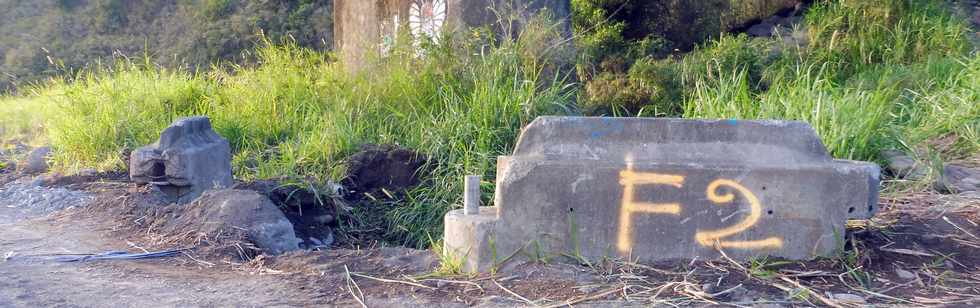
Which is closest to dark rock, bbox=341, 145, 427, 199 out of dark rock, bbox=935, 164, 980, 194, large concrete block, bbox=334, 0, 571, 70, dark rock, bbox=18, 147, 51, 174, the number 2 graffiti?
large concrete block, bbox=334, 0, 571, 70

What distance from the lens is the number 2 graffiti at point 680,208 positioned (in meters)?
3.87

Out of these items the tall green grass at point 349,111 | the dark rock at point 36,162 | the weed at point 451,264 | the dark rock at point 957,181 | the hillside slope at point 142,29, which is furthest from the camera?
the hillside slope at point 142,29

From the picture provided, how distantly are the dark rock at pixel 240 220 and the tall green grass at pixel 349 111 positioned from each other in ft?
3.24

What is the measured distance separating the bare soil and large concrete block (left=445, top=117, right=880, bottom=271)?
0.27ft

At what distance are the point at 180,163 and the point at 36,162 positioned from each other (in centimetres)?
258

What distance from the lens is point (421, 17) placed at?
8070mm

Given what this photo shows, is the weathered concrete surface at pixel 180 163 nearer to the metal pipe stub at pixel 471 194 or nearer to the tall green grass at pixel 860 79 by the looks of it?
the metal pipe stub at pixel 471 194

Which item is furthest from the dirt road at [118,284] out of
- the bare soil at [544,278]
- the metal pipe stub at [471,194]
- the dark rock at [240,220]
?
the metal pipe stub at [471,194]

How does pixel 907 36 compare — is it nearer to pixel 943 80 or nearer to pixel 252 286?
pixel 943 80

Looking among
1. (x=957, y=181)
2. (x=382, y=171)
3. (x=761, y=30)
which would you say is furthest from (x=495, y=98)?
(x=761, y=30)

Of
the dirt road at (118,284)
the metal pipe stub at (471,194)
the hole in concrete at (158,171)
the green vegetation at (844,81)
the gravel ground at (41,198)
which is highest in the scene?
the green vegetation at (844,81)

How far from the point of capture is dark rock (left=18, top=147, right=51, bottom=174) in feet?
24.6

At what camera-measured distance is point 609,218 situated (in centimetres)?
390

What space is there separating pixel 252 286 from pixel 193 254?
74 centimetres
